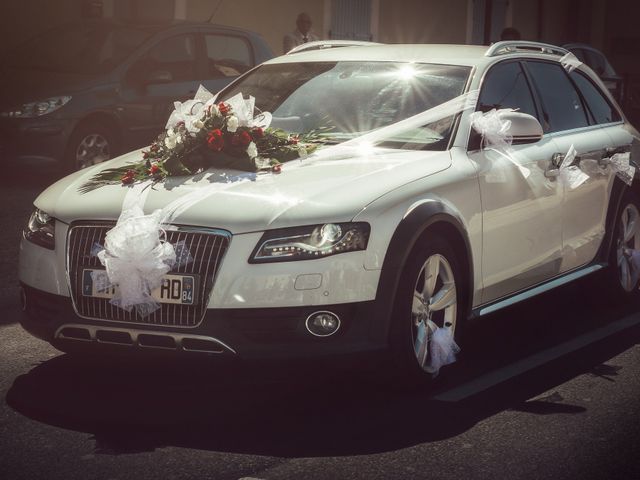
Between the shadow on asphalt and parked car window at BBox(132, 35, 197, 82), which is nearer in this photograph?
the shadow on asphalt

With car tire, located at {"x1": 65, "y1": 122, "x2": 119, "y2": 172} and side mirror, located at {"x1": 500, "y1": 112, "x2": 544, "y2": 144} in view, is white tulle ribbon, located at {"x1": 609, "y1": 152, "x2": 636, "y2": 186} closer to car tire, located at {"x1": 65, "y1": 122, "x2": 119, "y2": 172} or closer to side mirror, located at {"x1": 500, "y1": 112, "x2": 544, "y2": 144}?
side mirror, located at {"x1": 500, "y1": 112, "x2": 544, "y2": 144}

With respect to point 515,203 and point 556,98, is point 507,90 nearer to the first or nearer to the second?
point 556,98

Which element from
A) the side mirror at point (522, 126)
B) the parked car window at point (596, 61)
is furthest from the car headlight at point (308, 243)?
the parked car window at point (596, 61)

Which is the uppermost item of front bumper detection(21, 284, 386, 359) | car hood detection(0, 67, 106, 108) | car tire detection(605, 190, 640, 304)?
front bumper detection(21, 284, 386, 359)

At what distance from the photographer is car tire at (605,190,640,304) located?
8172mm

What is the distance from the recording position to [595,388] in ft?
20.5

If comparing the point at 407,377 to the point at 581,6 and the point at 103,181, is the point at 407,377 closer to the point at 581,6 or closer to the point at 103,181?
the point at 103,181

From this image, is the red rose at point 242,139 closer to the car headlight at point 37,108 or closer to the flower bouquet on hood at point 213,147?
the flower bouquet on hood at point 213,147

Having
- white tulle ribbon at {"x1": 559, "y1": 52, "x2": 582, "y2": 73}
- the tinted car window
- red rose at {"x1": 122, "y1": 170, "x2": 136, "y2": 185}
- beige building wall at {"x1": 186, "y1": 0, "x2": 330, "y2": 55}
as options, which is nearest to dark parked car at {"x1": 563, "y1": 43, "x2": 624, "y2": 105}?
beige building wall at {"x1": 186, "y1": 0, "x2": 330, "y2": 55}

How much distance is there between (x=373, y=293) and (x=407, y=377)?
0.48 m

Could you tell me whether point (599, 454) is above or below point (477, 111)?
below

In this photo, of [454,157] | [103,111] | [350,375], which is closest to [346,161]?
[454,157]

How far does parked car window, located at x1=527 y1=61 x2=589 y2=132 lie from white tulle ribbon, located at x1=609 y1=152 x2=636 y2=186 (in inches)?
10.8

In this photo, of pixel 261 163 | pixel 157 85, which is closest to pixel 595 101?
pixel 261 163
